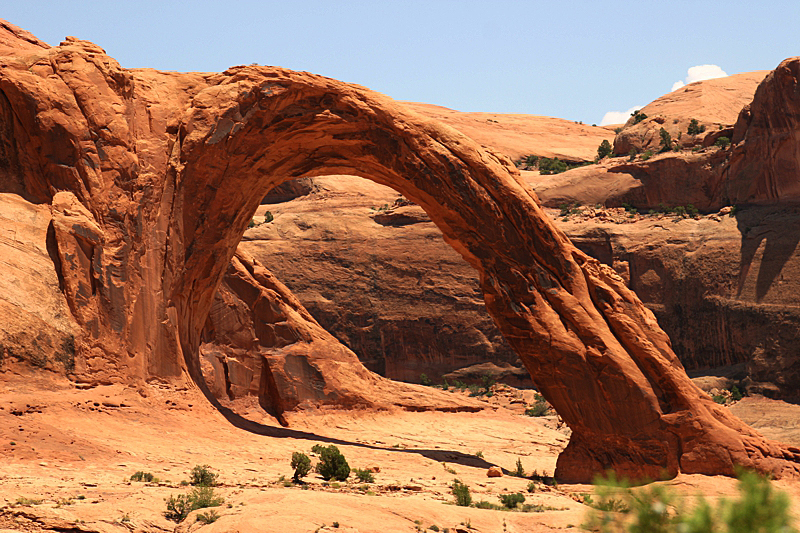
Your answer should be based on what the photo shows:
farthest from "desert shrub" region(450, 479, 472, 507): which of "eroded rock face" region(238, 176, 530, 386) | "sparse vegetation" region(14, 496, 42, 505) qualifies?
"eroded rock face" region(238, 176, 530, 386)

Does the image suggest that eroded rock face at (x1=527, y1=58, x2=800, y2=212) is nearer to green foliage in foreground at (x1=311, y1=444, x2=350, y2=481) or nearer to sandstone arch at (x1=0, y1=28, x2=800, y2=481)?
sandstone arch at (x1=0, y1=28, x2=800, y2=481)

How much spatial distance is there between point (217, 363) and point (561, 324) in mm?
9000

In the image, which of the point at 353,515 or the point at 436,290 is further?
the point at 436,290

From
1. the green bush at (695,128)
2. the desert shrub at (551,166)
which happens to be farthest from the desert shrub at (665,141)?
the desert shrub at (551,166)

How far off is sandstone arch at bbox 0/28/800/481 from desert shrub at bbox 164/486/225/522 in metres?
5.37

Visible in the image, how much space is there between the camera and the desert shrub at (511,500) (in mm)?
11359

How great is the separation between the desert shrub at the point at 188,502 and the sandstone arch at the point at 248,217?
5.37m

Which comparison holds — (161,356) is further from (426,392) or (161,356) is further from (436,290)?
(436,290)

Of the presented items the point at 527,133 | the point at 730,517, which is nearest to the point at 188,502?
the point at 730,517

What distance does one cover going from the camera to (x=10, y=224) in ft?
45.9

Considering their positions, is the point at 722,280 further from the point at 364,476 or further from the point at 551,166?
the point at 364,476

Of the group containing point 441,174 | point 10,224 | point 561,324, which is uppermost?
point 441,174

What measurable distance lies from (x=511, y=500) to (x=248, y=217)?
30.4 ft

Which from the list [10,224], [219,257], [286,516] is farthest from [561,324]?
[10,224]
